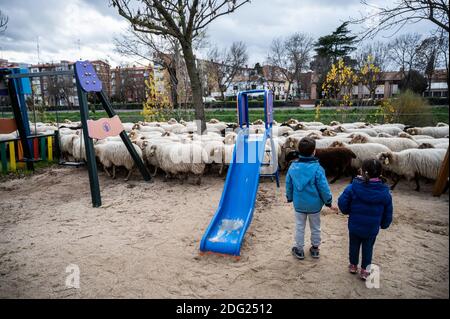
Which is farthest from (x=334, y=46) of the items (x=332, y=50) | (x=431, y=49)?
(x=431, y=49)

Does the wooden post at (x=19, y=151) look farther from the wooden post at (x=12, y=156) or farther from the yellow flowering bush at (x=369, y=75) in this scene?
the yellow flowering bush at (x=369, y=75)

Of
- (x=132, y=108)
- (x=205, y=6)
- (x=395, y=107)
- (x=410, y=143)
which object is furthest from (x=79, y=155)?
(x=132, y=108)

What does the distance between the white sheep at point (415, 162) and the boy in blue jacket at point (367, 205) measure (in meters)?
4.05

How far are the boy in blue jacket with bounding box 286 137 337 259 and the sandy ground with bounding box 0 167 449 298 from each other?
0.63m

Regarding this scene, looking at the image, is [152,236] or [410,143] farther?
[410,143]

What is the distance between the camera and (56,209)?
6375 mm

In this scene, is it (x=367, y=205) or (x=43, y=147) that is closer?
(x=367, y=205)

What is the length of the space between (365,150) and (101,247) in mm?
6461

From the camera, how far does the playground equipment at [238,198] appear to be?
4.24m

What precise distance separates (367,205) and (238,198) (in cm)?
246

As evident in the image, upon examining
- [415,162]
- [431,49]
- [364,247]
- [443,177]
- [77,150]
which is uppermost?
[431,49]

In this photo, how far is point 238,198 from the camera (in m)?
5.23

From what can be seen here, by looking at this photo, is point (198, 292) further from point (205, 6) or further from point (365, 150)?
point (205, 6)

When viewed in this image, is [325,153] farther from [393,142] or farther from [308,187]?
[308,187]
